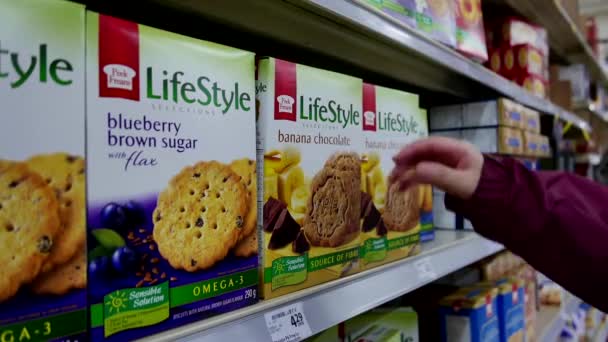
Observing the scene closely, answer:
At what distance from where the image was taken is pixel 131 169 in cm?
54

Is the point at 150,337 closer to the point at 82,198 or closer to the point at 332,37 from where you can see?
the point at 82,198

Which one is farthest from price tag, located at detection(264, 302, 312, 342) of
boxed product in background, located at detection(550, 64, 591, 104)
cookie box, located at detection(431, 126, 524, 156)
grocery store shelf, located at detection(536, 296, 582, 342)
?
boxed product in background, located at detection(550, 64, 591, 104)

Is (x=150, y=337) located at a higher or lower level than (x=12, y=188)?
lower

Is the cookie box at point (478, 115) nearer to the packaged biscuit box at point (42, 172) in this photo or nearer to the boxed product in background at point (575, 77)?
the packaged biscuit box at point (42, 172)

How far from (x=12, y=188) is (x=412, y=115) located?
A: 0.85 meters

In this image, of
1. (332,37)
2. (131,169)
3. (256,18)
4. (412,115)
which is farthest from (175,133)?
(412,115)

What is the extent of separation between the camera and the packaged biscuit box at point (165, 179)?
52cm

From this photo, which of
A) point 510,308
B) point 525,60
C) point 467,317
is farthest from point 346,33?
point 525,60

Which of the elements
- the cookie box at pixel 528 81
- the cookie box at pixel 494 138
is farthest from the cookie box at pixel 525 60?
the cookie box at pixel 494 138

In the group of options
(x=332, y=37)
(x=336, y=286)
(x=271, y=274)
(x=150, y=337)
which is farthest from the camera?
(x=332, y=37)

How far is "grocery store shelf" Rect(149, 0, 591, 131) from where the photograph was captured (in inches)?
32.0

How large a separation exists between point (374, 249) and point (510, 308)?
780 mm

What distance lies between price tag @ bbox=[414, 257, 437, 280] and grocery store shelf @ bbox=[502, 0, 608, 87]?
148cm

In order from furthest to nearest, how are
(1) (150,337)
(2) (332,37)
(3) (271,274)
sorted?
(2) (332,37) < (3) (271,274) < (1) (150,337)
